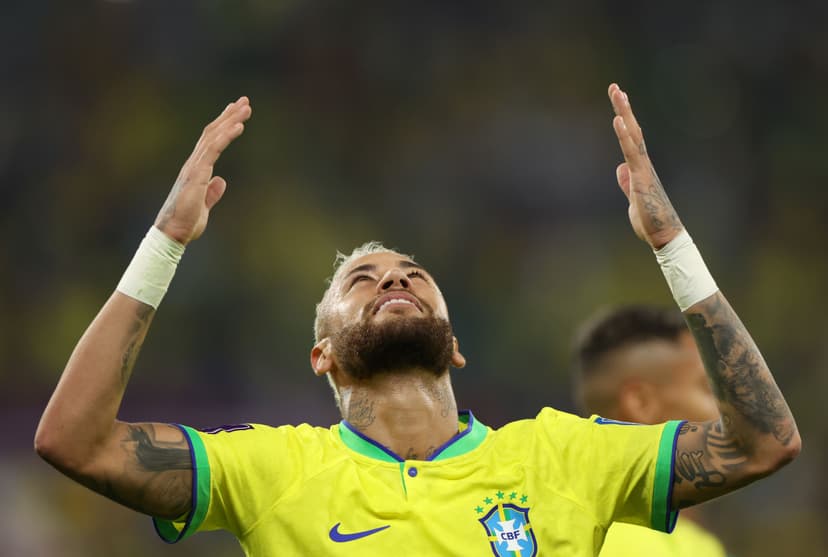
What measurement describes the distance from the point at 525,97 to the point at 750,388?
335 inches

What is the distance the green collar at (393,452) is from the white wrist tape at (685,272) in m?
0.81

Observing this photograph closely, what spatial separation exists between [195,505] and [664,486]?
54.9 inches

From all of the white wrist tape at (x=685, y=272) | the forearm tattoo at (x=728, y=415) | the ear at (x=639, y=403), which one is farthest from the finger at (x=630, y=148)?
the ear at (x=639, y=403)

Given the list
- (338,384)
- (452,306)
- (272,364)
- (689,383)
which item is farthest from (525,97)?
(338,384)

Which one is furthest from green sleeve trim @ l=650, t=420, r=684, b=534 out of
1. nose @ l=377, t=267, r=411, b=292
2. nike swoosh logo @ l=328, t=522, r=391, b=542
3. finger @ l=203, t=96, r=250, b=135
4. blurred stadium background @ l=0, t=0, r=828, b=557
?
blurred stadium background @ l=0, t=0, r=828, b=557

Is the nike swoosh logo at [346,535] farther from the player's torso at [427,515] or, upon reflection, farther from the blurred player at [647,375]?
the blurred player at [647,375]

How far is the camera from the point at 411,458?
362 centimetres

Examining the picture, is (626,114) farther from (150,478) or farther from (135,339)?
(150,478)

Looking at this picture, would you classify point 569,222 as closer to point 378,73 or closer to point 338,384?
point 378,73

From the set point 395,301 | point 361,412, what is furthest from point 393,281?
point 361,412

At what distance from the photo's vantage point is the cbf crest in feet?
10.7

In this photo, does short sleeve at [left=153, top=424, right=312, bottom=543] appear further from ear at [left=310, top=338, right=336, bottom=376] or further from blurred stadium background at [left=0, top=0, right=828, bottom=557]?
blurred stadium background at [left=0, top=0, right=828, bottom=557]

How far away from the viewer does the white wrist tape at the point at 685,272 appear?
10.9ft

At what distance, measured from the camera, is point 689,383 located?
15.4 feet
